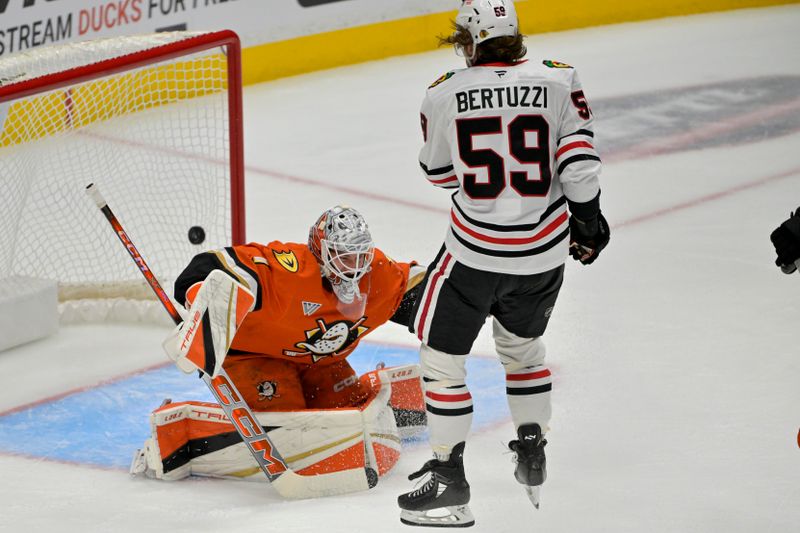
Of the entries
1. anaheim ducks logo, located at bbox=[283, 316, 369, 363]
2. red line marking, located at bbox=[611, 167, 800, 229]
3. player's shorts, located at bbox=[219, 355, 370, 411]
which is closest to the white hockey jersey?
anaheim ducks logo, located at bbox=[283, 316, 369, 363]

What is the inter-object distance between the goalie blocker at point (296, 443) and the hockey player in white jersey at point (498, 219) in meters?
0.41

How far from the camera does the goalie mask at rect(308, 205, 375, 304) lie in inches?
128

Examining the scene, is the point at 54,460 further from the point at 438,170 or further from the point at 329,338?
the point at 438,170

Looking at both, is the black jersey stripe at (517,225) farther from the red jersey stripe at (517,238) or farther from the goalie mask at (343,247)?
the goalie mask at (343,247)

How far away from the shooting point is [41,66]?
13.9 ft

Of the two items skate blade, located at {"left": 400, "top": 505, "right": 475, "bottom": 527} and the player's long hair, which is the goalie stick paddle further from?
the player's long hair

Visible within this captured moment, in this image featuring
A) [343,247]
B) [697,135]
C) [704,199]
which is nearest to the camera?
[343,247]

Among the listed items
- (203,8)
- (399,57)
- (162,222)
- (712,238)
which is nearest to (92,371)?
(162,222)

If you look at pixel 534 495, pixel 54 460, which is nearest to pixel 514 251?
pixel 534 495

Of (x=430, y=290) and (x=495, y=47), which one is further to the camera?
(x=430, y=290)

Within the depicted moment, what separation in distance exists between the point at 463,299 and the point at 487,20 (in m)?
0.59

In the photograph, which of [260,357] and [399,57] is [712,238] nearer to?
[260,357]

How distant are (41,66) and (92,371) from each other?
3.20 ft

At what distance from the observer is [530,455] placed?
3023 mm
